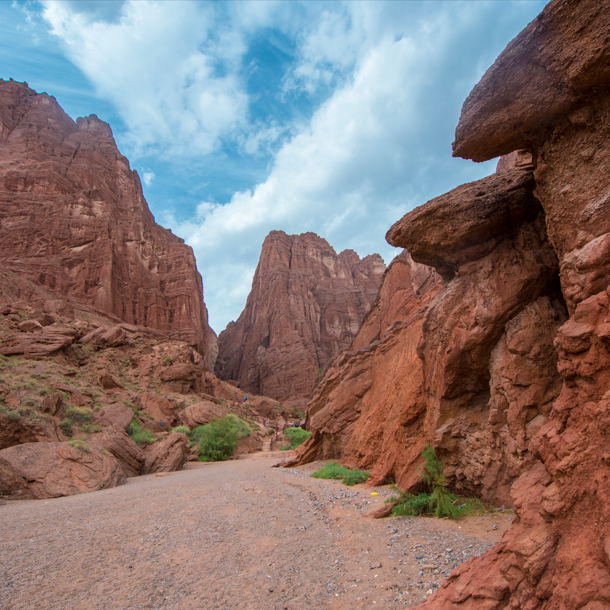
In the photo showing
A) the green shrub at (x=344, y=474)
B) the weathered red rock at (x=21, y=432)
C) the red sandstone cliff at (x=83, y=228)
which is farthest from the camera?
the red sandstone cliff at (x=83, y=228)

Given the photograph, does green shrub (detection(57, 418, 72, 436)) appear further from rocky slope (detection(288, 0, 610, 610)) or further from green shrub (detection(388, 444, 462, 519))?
green shrub (detection(388, 444, 462, 519))

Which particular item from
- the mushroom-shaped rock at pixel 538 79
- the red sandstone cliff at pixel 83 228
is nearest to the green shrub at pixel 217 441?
the mushroom-shaped rock at pixel 538 79

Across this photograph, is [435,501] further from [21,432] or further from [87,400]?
[87,400]

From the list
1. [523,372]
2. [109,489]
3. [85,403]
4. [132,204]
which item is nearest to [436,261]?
[523,372]

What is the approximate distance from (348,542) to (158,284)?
221ft

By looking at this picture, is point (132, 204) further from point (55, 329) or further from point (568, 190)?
point (568, 190)

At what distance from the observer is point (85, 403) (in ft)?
72.9

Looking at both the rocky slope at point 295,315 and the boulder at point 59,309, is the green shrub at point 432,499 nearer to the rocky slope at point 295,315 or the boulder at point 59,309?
the boulder at point 59,309

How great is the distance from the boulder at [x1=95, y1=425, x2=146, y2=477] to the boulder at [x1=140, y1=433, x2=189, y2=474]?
2.35 feet

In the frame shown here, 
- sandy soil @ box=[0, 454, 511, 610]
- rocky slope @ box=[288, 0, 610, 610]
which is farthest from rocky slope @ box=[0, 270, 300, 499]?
rocky slope @ box=[288, 0, 610, 610]

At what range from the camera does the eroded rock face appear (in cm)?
253

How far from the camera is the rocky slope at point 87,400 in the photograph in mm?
11930

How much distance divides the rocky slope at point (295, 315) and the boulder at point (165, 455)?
51495 millimetres

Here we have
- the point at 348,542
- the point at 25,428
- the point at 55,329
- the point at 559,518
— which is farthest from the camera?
the point at 55,329
